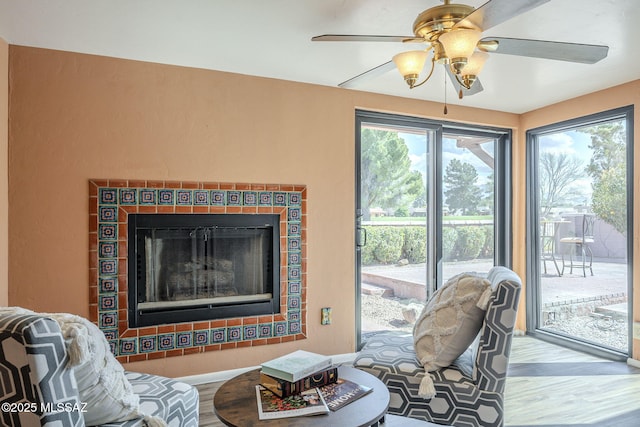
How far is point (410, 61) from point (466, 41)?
1.13ft

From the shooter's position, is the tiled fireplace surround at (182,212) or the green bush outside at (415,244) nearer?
the tiled fireplace surround at (182,212)

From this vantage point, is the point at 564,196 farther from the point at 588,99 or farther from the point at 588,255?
the point at 588,99

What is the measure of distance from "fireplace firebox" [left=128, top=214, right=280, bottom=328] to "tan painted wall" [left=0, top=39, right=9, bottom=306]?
26.7 inches

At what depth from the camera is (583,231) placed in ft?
13.0

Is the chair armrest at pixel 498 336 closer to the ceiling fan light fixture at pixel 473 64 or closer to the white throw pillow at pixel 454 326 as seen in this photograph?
the white throw pillow at pixel 454 326

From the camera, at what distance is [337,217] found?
3.54 meters

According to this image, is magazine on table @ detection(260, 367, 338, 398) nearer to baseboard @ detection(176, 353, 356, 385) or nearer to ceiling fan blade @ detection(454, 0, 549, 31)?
baseboard @ detection(176, 353, 356, 385)

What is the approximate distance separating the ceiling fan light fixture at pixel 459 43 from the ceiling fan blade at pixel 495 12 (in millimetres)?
29

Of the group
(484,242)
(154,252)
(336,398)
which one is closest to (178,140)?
(154,252)

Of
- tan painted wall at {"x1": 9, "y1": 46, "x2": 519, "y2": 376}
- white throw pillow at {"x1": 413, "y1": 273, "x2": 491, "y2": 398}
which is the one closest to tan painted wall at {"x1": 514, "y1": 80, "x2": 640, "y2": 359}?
tan painted wall at {"x1": 9, "y1": 46, "x2": 519, "y2": 376}

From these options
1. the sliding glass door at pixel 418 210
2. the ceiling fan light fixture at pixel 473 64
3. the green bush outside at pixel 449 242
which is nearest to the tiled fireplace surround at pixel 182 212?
the sliding glass door at pixel 418 210

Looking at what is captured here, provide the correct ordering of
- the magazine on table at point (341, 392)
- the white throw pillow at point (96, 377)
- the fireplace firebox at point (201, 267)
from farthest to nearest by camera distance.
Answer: the fireplace firebox at point (201, 267)
the magazine on table at point (341, 392)
the white throw pillow at point (96, 377)

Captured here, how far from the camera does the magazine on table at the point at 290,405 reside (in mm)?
1586

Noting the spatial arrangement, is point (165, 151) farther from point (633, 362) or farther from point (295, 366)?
point (633, 362)
